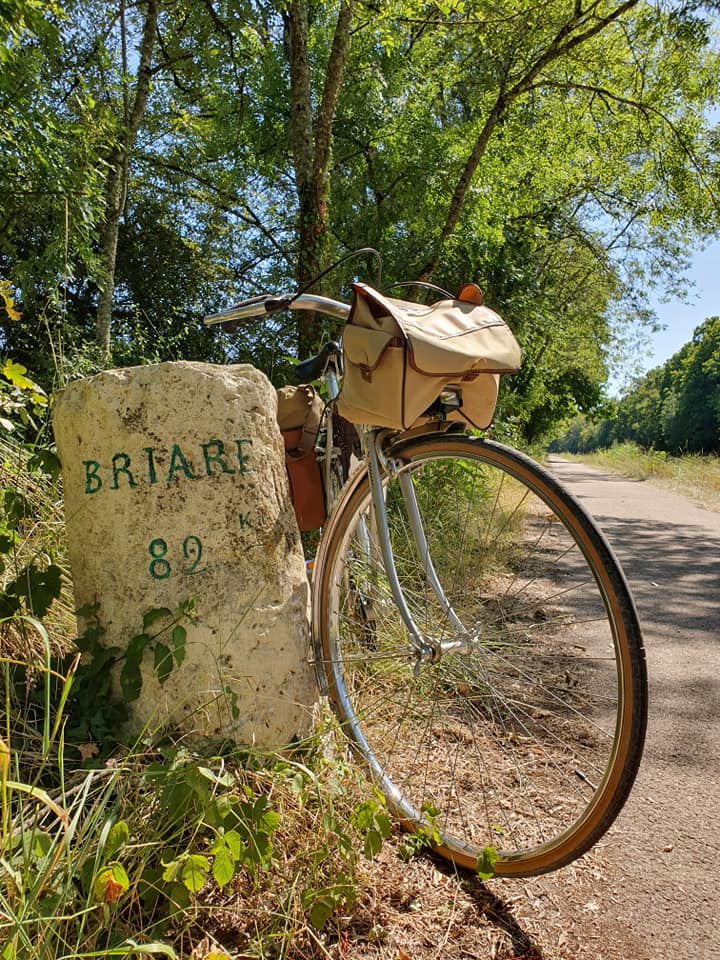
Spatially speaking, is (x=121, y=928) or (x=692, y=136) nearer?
(x=121, y=928)

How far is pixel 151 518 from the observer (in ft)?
5.56

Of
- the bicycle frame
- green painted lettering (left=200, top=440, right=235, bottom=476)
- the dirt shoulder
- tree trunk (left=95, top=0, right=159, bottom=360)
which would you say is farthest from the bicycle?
tree trunk (left=95, top=0, right=159, bottom=360)

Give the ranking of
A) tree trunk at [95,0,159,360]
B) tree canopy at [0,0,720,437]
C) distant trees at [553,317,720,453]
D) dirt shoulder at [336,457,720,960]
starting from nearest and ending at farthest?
dirt shoulder at [336,457,720,960] → tree canopy at [0,0,720,437] → tree trunk at [95,0,159,360] → distant trees at [553,317,720,453]

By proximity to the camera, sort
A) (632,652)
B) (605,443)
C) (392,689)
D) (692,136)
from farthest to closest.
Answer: (605,443) < (692,136) < (392,689) < (632,652)

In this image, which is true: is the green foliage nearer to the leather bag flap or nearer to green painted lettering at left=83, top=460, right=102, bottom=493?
green painted lettering at left=83, top=460, right=102, bottom=493

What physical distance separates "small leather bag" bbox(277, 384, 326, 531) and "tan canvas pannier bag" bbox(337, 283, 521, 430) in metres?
0.55

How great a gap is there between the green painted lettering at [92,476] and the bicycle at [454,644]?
672mm

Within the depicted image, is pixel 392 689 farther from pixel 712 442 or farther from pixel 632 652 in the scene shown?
pixel 712 442

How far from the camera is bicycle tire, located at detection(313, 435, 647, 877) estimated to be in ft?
4.70

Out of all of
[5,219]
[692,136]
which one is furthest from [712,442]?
[5,219]

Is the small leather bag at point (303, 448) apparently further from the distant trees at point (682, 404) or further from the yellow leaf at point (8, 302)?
the distant trees at point (682, 404)

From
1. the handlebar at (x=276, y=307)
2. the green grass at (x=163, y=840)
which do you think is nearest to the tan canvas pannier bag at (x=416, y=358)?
the handlebar at (x=276, y=307)

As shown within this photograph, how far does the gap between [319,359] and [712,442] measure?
51854mm

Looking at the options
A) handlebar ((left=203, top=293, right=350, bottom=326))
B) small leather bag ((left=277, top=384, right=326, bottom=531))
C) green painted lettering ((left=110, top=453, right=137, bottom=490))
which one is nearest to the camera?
green painted lettering ((left=110, top=453, right=137, bottom=490))
